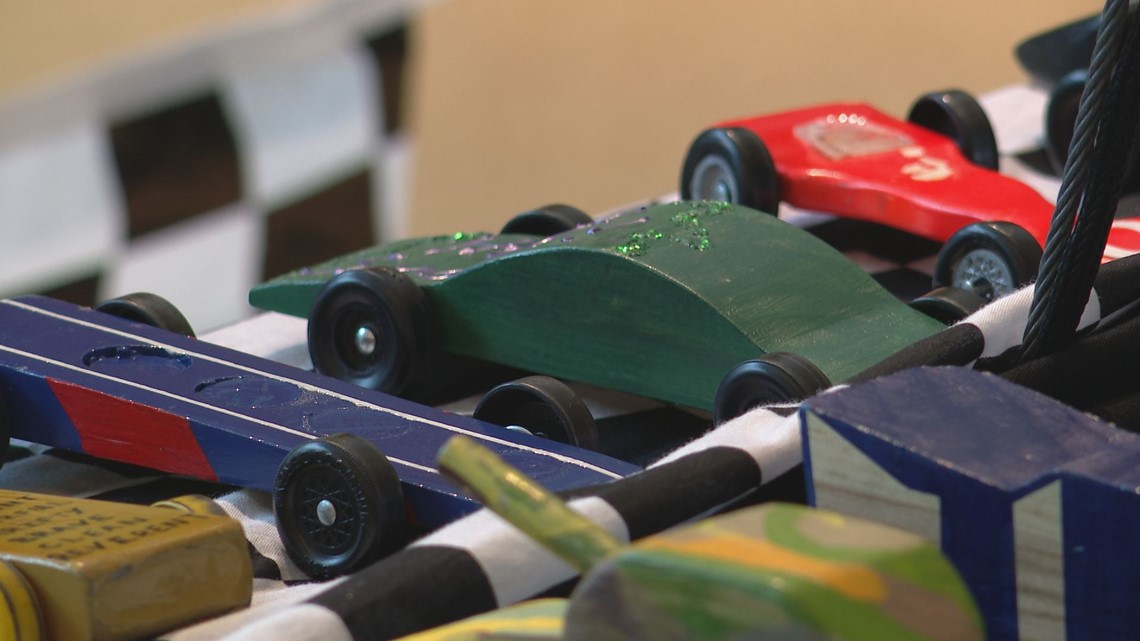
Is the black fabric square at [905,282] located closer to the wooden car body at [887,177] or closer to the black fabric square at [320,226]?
the wooden car body at [887,177]

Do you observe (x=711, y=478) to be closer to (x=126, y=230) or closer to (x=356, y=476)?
(x=356, y=476)

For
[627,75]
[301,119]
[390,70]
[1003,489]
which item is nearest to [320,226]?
[301,119]

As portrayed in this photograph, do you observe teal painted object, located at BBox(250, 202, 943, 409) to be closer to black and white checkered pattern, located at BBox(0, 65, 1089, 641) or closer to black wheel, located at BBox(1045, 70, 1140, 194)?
black and white checkered pattern, located at BBox(0, 65, 1089, 641)

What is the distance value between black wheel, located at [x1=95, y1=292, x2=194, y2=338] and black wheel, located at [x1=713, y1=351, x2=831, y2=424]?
0.32m

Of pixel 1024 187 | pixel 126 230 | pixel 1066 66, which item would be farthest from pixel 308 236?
pixel 1024 187

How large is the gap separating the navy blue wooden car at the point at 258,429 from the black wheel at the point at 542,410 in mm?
22

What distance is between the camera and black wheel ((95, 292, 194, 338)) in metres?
0.79

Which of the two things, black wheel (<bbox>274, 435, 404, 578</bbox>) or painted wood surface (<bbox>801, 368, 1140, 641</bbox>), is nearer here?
painted wood surface (<bbox>801, 368, 1140, 641</bbox>)

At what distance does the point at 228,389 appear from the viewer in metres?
0.68

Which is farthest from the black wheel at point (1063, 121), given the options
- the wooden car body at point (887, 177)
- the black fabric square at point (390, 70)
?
the black fabric square at point (390, 70)

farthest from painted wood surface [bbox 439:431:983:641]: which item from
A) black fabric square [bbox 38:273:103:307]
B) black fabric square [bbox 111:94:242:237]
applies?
black fabric square [bbox 111:94:242:237]

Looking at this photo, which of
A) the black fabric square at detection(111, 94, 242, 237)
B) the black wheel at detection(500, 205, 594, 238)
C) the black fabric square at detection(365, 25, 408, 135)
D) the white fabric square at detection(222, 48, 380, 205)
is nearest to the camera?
the black wheel at detection(500, 205, 594, 238)

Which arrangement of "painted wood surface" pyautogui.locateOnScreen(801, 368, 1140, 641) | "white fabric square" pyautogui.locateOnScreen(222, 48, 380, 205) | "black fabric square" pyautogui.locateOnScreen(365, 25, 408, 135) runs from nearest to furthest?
"painted wood surface" pyautogui.locateOnScreen(801, 368, 1140, 641)
"white fabric square" pyautogui.locateOnScreen(222, 48, 380, 205)
"black fabric square" pyautogui.locateOnScreen(365, 25, 408, 135)

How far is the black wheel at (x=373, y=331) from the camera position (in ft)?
2.43
